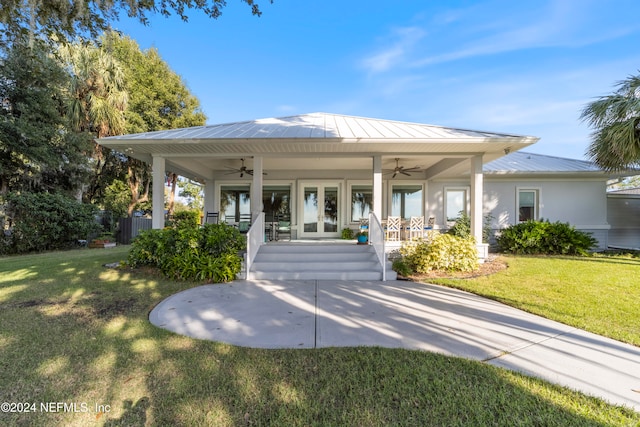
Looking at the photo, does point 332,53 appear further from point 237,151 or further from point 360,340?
point 360,340

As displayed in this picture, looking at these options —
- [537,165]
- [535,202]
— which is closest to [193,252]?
[535,202]

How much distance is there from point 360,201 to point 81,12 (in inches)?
358

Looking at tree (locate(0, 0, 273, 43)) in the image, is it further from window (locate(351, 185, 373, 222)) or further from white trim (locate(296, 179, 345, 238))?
window (locate(351, 185, 373, 222))

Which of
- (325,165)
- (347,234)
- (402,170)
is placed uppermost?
(325,165)

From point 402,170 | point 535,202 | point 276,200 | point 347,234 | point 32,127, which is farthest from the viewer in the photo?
point 276,200

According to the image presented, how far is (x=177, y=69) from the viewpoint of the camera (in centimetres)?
1903

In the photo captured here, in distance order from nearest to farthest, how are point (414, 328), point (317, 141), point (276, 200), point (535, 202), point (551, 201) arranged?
point (414, 328), point (317, 141), point (551, 201), point (535, 202), point (276, 200)

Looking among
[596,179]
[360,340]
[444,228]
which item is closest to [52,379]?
[360,340]

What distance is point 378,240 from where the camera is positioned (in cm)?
664

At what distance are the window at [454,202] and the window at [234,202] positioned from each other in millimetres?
8339

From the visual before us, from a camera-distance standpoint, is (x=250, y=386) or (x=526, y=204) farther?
(x=526, y=204)

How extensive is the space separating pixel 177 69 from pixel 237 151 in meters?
16.4

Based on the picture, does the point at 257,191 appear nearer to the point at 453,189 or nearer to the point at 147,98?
the point at 453,189

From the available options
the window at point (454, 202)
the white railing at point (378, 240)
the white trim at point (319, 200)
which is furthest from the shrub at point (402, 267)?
the window at point (454, 202)
